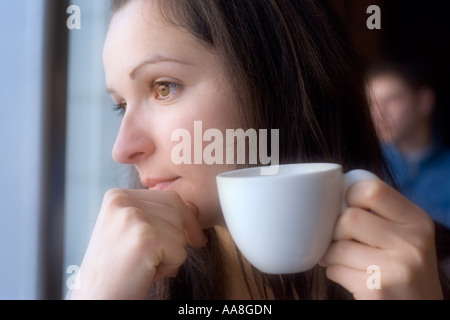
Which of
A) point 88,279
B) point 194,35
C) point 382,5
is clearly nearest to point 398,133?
point 382,5

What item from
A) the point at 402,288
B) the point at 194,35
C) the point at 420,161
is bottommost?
the point at 402,288

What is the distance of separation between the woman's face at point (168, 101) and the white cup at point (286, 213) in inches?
3.6

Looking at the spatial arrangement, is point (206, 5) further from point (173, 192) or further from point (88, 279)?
point (88, 279)

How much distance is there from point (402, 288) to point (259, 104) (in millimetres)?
247

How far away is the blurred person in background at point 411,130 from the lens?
20.0 inches

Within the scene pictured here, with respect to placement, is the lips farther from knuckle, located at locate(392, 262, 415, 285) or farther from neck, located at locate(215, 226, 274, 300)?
knuckle, located at locate(392, 262, 415, 285)

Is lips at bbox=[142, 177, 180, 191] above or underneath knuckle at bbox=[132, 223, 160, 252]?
above

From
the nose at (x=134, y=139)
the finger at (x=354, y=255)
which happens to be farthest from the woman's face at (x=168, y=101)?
the finger at (x=354, y=255)

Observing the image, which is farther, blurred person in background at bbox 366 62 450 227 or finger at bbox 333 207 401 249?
blurred person in background at bbox 366 62 450 227

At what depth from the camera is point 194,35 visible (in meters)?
0.49

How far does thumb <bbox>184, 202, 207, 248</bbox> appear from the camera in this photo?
0.47 metres

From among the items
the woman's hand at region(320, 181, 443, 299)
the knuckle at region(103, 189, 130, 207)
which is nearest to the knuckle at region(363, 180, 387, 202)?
the woman's hand at region(320, 181, 443, 299)

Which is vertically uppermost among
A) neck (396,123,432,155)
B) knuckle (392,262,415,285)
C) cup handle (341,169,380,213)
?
neck (396,123,432,155)

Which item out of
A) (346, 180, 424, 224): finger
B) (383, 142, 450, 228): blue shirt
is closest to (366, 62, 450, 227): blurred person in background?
(383, 142, 450, 228): blue shirt
